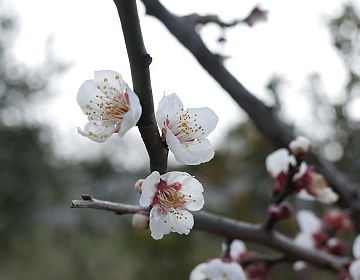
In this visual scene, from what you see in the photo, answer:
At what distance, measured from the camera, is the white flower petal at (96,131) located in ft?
1.60

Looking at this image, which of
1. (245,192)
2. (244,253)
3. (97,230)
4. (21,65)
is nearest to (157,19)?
(244,253)

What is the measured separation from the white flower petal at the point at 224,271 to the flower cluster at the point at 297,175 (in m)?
0.13

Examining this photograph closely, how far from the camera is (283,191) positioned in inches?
29.6

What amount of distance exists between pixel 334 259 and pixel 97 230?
21.6 feet

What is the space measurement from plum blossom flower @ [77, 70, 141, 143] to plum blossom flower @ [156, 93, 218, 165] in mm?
40

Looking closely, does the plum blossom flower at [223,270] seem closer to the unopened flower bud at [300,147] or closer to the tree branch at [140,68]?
the unopened flower bud at [300,147]

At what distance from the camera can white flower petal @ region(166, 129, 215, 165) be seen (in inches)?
18.0

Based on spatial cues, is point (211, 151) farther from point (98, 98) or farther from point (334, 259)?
point (334, 259)

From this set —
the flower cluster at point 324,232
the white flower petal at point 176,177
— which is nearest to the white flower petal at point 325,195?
the flower cluster at point 324,232

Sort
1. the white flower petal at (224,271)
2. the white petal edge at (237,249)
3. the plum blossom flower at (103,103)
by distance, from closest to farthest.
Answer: the plum blossom flower at (103,103) < the white flower petal at (224,271) < the white petal edge at (237,249)

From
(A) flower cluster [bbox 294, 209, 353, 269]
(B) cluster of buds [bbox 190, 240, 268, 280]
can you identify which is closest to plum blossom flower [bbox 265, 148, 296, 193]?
(B) cluster of buds [bbox 190, 240, 268, 280]

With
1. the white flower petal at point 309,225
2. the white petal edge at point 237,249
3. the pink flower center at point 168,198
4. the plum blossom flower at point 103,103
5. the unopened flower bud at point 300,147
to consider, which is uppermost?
the plum blossom flower at point 103,103

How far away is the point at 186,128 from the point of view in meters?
0.52

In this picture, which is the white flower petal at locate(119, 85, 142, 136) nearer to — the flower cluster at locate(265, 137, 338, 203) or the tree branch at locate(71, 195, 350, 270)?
the tree branch at locate(71, 195, 350, 270)
